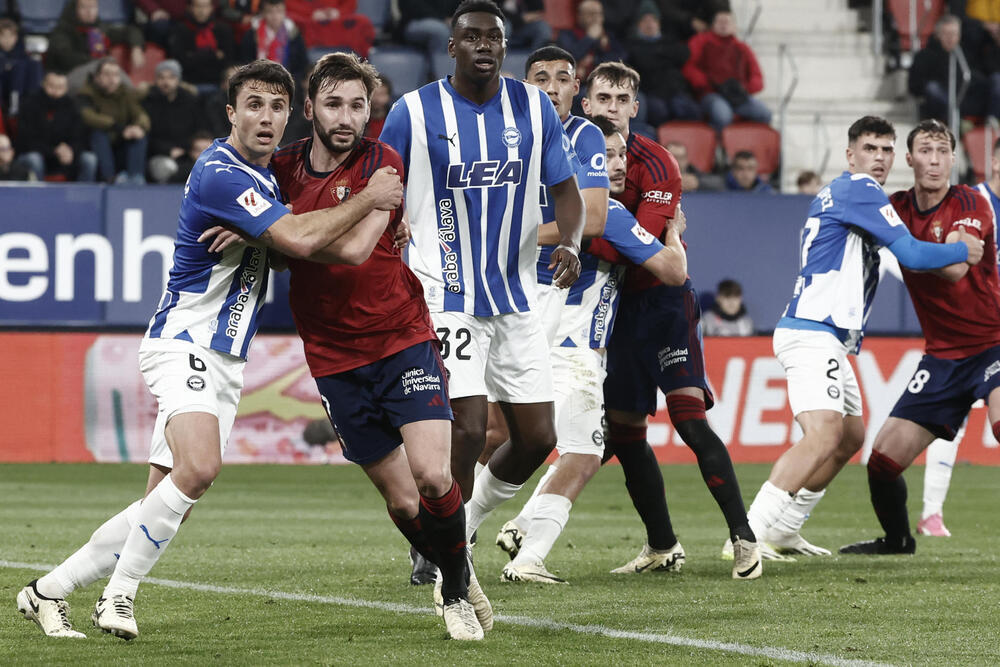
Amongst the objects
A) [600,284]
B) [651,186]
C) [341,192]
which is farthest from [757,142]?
[341,192]

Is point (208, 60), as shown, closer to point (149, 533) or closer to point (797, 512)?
point (797, 512)

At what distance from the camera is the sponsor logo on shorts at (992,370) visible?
8.30 meters

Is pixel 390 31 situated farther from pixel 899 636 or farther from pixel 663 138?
pixel 899 636

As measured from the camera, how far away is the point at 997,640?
5555 millimetres

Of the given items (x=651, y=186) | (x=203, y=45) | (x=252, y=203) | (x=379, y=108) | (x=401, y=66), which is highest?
(x=203, y=45)

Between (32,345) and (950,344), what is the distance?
926 cm

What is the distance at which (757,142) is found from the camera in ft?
60.6

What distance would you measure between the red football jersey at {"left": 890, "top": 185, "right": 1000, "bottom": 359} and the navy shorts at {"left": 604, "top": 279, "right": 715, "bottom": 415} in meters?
1.45

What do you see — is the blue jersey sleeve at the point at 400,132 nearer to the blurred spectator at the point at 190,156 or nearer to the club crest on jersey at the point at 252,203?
the club crest on jersey at the point at 252,203

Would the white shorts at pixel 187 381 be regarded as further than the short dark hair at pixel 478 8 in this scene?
No

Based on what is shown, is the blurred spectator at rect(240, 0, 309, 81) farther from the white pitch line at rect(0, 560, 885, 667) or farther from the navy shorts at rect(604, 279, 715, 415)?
the white pitch line at rect(0, 560, 885, 667)

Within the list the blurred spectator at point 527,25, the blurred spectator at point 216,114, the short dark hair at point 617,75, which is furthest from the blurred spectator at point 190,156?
the short dark hair at point 617,75

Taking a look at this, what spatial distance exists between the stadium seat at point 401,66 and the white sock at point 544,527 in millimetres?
11003

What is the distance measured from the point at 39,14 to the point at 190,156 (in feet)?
11.5
